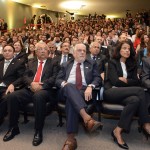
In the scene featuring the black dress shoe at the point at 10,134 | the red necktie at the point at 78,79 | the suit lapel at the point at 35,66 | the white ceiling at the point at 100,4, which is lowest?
the black dress shoe at the point at 10,134

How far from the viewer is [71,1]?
53.7 feet

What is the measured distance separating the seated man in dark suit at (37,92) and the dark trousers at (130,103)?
2.55ft

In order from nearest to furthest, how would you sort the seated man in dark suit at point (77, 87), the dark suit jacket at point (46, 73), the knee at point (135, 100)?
the seated man in dark suit at point (77, 87)
the knee at point (135, 100)
the dark suit jacket at point (46, 73)

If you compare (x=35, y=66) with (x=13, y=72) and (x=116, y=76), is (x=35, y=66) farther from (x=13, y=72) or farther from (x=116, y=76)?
(x=116, y=76)

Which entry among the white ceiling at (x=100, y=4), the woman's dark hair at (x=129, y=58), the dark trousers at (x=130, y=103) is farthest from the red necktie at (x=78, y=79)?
the white ceiling at (x=100, y=4)

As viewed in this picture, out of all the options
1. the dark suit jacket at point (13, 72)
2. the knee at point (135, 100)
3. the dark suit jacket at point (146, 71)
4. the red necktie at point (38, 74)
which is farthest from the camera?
the dark suit jacket at point (13, 72)

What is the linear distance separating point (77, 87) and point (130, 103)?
0.66 m

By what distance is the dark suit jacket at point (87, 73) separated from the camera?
2.88 metres

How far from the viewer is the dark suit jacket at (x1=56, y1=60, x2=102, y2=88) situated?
2.88 meters

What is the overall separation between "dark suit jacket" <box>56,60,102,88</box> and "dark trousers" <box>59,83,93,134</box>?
311mm

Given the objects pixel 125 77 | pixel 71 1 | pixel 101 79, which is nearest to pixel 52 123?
pixel 101 79

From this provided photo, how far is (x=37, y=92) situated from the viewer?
9.18 feet

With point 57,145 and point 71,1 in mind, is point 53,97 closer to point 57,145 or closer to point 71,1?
point 57,145

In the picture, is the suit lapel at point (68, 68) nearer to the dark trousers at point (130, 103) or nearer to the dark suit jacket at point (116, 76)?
the dark suit jacket at point (116, 76)
